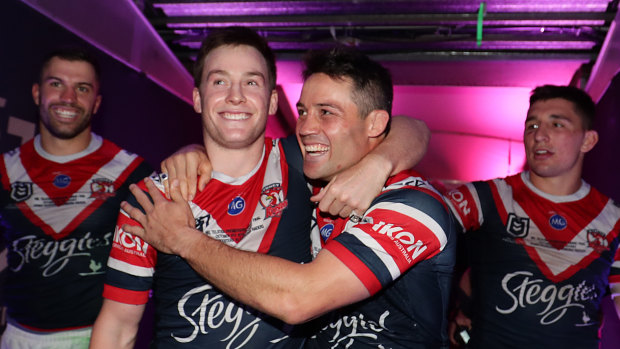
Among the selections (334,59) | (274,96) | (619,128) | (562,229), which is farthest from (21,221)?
(619,128)

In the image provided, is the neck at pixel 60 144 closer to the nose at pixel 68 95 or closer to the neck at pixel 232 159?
the nose at pixel 68 95

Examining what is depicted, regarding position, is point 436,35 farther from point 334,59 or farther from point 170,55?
point 170,55

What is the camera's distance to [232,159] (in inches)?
75.4

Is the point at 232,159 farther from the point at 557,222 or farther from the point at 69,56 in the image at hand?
the point at 557,222

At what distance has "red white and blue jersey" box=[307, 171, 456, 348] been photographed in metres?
1.45

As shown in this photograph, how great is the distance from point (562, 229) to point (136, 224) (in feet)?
8.22

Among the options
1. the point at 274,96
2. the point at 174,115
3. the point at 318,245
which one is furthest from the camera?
the point at 174,115

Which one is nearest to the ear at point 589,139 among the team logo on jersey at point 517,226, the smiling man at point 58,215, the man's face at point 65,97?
the team logo on jersey at point 517,226

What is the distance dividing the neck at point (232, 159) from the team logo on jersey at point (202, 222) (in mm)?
264

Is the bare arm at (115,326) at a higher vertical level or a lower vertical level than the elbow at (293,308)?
lower

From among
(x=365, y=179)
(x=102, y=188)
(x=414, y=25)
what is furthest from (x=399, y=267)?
(x=414, y=25)

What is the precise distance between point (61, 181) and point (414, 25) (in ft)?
11.0

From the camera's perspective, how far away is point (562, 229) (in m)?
2.59

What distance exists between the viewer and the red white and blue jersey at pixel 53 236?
2.46 metres
